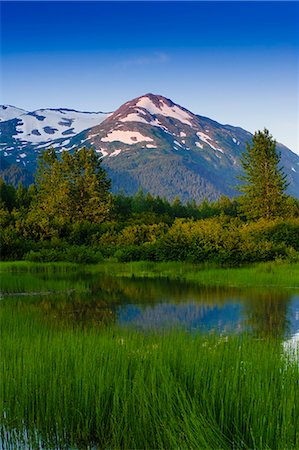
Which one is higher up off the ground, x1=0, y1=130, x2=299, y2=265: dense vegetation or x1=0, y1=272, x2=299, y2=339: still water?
x1=0, y1=130, x2=299, y2=265: dense vegetation

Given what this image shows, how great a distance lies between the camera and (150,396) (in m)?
6.07

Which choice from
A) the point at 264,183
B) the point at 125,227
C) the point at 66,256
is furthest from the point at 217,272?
the point at 264,183

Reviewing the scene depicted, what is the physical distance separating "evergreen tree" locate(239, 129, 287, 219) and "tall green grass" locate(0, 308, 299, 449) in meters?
37.9

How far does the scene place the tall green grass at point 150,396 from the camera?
5.38 metres

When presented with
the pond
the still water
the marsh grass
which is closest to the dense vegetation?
the marsh grass

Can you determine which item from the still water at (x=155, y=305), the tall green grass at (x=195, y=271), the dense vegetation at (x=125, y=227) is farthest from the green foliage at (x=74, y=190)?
the still water at (x=155, y=305)

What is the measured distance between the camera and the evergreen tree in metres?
44.8

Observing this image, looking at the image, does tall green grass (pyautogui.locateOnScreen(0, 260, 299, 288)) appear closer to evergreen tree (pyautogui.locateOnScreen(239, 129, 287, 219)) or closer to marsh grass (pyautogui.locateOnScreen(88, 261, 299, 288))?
marsh grass (pyautogui.locateOnScreen(88, 261, 299, 288))

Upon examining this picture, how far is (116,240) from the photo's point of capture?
34.6m

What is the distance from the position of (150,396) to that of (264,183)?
133 feet

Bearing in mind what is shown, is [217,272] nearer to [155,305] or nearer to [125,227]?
[155,305]

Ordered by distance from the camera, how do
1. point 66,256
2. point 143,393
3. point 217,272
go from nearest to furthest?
point 143,393
point 217,272
point 66,256

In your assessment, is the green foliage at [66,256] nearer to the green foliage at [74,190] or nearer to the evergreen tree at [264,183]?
the green foliage at [74,190]

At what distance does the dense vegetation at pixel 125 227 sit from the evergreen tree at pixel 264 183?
7 centimetres
